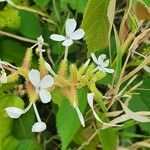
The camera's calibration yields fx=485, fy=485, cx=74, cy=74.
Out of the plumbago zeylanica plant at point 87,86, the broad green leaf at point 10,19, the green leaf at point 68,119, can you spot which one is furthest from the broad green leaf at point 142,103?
the broad green leaf at point 10,19

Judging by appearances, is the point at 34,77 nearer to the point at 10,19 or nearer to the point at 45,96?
the point at 45,96

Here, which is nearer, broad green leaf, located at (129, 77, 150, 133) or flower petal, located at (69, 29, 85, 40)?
flower petal, located at (69, 29, 85, 40)

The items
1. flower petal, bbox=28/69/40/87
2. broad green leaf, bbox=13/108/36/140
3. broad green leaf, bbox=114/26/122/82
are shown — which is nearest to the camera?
flower petal, bbox=28/69/40/87

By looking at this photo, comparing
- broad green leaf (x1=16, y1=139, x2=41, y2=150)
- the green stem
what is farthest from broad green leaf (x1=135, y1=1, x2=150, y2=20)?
broad green leaf (x1=16, y1=139, x2=41, y2=150)

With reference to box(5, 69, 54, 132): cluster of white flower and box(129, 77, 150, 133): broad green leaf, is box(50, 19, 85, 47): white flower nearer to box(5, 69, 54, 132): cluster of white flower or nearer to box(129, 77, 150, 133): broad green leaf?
box(5, 69, 54, 132): cluster of white flower

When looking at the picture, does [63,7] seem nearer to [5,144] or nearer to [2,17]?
[2,17]

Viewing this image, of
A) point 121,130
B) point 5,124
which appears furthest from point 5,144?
point 121,130
